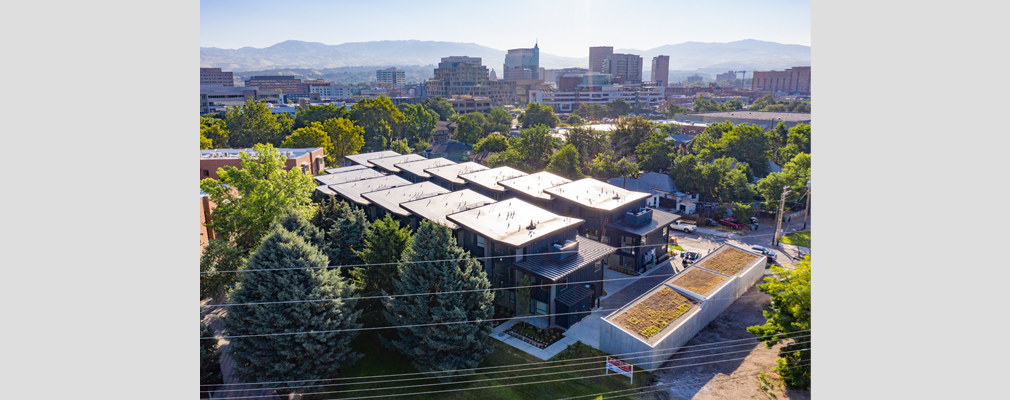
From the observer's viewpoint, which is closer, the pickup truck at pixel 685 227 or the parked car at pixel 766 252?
the parked car at pixel 766 252

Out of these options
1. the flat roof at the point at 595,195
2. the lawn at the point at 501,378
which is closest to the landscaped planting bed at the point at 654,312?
the lawn at the point at 501,378

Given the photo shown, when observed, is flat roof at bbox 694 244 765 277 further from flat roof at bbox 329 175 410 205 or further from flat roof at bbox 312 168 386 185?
flat roof at bbox 312 168 386 185

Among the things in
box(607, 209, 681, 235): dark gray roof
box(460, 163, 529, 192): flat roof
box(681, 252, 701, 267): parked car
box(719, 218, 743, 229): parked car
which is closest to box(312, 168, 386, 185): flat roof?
box(460, 163, 529, 192): flat roof

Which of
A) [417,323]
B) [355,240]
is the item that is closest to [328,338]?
[417,323]

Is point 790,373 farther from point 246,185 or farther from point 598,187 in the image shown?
point 246,185

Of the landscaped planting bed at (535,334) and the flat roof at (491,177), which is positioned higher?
the flat roof at (491,177)

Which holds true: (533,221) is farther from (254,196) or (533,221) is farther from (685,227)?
(685,227)

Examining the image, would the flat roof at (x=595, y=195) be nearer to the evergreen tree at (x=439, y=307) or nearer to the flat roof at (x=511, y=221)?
the flat roof at (x=511, y=221)
